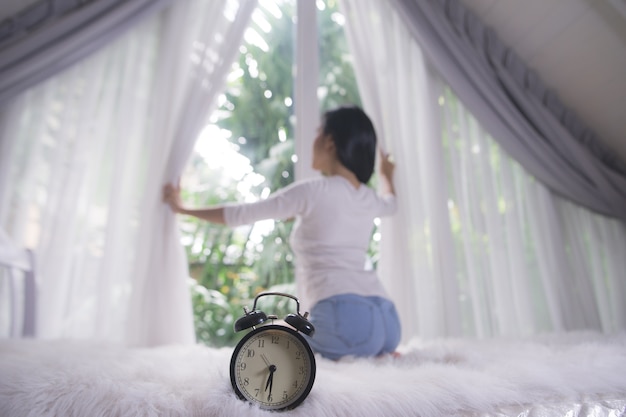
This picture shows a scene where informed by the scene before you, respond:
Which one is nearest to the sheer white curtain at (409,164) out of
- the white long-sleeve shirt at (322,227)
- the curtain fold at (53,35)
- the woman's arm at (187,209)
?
the white long-sleeve shirt at (322,227)

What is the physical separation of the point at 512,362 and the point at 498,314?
0.70 meters

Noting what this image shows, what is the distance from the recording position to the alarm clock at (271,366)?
25.9 inches

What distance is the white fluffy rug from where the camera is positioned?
0.64 m

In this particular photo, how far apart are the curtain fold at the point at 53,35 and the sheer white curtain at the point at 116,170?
0.22 feet

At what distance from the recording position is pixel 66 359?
0.89 m

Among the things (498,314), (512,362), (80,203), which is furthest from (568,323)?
(80,203)

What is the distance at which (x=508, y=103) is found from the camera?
5.47ft

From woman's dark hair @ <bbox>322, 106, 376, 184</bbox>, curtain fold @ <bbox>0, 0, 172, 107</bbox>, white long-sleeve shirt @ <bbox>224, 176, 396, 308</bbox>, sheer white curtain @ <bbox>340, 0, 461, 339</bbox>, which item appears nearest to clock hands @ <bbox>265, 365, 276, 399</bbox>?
white long-sleeve shirt @ <bbox>224, 176, 396, 308</bbox>

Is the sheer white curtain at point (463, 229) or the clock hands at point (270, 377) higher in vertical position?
the sheer white curtain at point (463, 229)

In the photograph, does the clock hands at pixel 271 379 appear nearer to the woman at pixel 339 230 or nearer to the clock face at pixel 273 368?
the clock face at pixel 273 368

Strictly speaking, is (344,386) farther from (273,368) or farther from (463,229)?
(463,229)

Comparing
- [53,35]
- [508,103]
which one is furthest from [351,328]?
[53,35]

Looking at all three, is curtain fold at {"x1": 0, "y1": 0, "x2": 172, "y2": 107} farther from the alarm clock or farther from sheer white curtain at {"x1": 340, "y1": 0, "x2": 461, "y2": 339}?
the alarm clock

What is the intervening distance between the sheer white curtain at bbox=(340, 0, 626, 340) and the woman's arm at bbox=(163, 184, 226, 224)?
65cm
